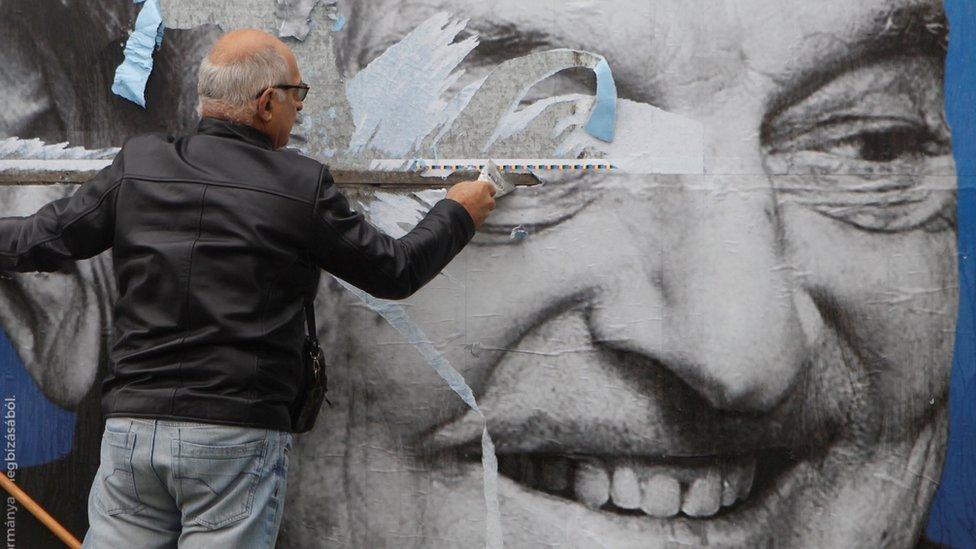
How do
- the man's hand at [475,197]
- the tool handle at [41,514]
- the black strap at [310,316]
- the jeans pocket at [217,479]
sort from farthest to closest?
the tool handle at [41,514] → the man's hand at [475,197] → the black strap at [310,316] → the jeans pocket at [217,479]

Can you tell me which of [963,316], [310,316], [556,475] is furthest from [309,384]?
[963,316]

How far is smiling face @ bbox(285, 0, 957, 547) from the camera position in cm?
241

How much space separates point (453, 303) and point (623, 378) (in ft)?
1.63

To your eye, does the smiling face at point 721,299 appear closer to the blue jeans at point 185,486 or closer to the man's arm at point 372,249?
the man's arm at point 372,249

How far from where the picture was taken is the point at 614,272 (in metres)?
2.41

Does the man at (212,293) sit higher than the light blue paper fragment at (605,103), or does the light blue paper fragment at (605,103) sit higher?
the light blue paper fragment at (605,103)

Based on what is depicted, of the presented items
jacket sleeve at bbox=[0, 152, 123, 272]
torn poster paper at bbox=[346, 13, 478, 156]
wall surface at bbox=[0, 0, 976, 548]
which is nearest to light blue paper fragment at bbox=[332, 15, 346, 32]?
wall surface at bbox=[0, 0, 976, 548]

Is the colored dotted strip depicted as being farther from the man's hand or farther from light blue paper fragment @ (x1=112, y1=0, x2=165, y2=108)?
light blue paper fragment @ (x1=112, y1=0, x2=165, y2=108)

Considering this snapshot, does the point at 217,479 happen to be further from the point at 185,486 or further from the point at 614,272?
the point at 614,272

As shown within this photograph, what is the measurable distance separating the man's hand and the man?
11.6 inches

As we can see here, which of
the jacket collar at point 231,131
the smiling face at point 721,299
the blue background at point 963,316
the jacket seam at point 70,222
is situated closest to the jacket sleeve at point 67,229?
the jacket seam at point 70,222

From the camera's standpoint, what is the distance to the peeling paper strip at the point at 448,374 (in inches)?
95.7

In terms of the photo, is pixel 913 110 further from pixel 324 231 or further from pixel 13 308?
pixel 13 308

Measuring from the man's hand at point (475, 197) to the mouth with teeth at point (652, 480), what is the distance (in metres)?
0.67
